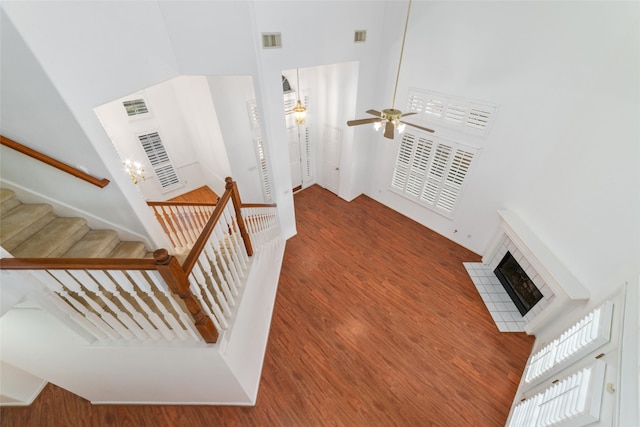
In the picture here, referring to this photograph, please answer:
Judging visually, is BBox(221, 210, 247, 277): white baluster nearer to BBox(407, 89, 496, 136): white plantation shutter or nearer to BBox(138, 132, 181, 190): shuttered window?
BBox(407, 89, 496, 136): white plantation shutter

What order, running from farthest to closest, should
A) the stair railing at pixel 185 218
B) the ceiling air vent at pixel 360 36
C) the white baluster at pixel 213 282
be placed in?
the ceiling air vent at pixel 360 36 → the stair railing at pixel 185 218 → the white baluster at pixel 213 282

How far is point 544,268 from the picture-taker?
3.71m

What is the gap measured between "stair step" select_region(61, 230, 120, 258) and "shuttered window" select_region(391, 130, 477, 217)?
5680 millimetres

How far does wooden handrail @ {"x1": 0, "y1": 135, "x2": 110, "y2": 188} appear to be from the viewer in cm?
247

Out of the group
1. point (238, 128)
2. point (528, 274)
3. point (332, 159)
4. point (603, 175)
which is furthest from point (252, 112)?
point (528, 274)

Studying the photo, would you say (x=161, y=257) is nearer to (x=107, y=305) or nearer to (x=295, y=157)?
(x=107, y=305)

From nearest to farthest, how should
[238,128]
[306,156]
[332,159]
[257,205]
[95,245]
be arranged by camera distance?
[95,245], [257,205], [238,128], [332,159], [306,156]

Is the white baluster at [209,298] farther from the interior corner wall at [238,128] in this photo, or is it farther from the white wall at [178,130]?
the white wall at [178,130]

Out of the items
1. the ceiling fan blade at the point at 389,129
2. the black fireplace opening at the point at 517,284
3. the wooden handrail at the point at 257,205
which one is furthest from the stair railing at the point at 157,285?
the black fireplace opening at the point at 517,284

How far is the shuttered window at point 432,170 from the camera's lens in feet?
16.9

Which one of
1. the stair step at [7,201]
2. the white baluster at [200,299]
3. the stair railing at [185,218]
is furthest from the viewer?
the stair railing at [185,218]

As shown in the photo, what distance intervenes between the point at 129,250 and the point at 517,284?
249 inches

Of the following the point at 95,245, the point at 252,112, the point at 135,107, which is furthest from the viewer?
the point at 135,107

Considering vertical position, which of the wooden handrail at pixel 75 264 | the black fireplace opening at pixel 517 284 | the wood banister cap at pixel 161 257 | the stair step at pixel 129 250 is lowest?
the black fireplace opening at pixel 517 284
